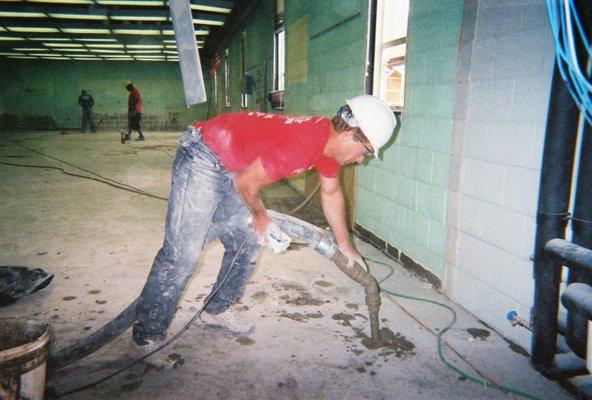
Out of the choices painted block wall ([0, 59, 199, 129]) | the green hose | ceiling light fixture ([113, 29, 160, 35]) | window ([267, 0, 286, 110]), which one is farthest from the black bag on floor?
painted block wall ([0, 59, 199, 129])

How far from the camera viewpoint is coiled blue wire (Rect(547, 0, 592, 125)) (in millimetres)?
1698

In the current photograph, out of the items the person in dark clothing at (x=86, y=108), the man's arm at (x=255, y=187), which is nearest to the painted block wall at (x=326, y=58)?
the man's arm at (x=255, y=187)

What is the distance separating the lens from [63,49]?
18.1m

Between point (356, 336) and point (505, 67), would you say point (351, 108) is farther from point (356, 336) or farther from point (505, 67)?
point (356, 336)

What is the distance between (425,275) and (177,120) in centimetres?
2187

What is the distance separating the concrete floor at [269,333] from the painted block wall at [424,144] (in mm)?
364

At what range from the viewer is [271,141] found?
6.53 ft

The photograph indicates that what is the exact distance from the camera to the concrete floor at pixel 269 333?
2.02 m

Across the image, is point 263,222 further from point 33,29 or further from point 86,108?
point 86,108

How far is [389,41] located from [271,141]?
2.53 m

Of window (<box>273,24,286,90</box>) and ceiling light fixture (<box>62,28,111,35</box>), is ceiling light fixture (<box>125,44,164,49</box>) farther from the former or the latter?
window (<box>273,24,286,90</box>)

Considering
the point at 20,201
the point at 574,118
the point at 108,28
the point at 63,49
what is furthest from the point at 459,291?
the point at 63,49

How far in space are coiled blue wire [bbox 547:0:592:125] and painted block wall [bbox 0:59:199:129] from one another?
22.8m

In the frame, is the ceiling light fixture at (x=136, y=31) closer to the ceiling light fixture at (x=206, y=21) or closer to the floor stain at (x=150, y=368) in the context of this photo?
the ceiling light fixture at (x=206, y=21)
